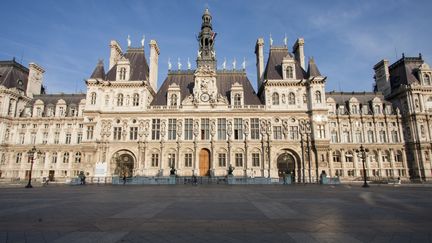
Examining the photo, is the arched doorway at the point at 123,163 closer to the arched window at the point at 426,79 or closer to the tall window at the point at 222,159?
the tall window at the point at 222,159

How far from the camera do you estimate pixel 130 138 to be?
44.3m

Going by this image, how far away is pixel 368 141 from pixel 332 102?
33.4 ft

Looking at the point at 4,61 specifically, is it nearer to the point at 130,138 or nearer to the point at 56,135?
the point at 56,135

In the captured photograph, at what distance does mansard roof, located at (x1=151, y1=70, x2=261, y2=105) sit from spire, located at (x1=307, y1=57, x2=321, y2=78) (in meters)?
10.1

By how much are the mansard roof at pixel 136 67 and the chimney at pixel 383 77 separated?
52150 millimetres

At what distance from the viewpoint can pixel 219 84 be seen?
161ft

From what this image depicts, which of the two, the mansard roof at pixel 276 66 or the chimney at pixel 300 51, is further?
the chimney at pixel 300 51

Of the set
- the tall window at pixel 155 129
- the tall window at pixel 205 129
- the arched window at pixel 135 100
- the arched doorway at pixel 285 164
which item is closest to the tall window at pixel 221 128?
the tall window at pixel 205 129

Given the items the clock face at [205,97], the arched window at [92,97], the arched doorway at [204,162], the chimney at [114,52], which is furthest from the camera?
the chimney at [114,52]

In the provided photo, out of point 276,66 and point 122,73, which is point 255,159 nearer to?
point 276,66

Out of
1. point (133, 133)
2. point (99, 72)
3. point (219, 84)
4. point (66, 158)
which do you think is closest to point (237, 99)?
point (219, 84)

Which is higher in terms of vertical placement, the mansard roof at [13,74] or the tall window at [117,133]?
the mansard roof at [13,74]

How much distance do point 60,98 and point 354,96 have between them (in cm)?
6500

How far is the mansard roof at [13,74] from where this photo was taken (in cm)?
5470
